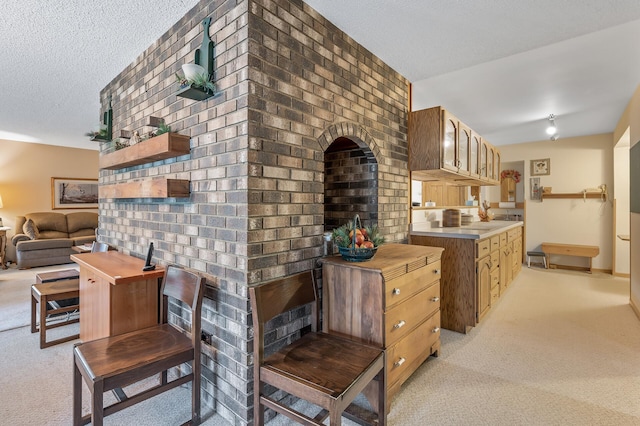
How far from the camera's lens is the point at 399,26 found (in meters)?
2.18

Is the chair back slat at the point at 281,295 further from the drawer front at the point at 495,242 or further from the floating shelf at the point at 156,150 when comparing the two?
the drawer front at the point at 495,242

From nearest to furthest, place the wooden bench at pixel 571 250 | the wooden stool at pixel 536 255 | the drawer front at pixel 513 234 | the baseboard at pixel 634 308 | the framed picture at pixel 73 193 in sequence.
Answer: the baseboard at pixel 634 308 < the drawer front at pixel 513 234 < the wooden bench at pixel 571 250 < the wooden stool at pixel 536 255 < the framed picture at pixel 73 193

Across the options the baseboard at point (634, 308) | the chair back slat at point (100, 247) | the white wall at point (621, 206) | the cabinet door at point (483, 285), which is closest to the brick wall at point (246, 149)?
the chair back slat at point (100, 247)

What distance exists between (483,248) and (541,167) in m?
4.22

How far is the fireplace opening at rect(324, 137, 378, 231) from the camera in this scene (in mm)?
2656

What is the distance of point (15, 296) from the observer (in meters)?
4.04

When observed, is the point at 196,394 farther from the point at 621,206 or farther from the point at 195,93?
the point at 621,206

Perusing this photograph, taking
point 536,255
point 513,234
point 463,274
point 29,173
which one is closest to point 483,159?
point 513,234

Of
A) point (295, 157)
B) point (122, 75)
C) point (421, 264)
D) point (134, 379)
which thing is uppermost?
point (122, 75)

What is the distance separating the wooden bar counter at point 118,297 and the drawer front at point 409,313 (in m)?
1.53

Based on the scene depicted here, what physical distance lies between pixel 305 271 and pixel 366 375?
68cm

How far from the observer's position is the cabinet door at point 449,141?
2.98 metres

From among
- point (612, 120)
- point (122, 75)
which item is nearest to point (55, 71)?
point (122, 75)

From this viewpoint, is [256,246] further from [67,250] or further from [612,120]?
[67,250]
